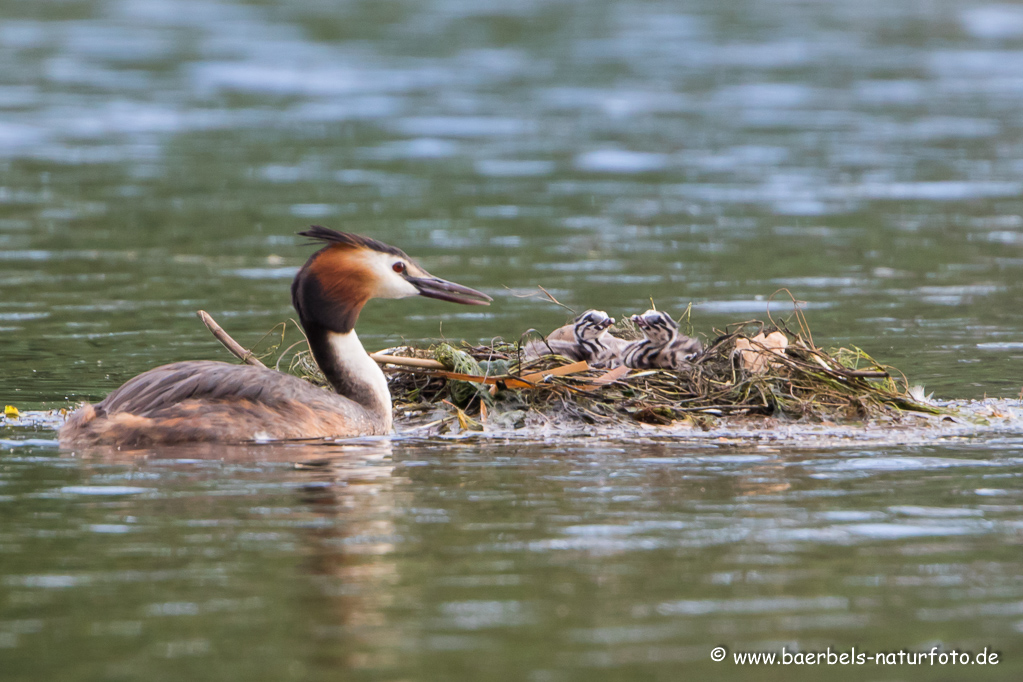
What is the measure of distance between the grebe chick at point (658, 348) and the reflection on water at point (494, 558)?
1131 millimetres

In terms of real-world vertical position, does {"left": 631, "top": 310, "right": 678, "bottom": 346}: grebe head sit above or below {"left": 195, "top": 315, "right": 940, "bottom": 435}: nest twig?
above

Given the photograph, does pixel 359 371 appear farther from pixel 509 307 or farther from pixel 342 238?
pixel 509 307

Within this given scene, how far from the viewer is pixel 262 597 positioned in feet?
21.8

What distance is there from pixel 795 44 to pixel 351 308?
32452mm

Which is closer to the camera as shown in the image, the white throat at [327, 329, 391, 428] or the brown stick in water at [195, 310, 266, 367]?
the white throat at [327, 329, 391, 428]

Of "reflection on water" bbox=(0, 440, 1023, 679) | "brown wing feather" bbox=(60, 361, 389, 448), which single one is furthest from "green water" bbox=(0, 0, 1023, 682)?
"brown wing feather" bbox=(60, 361, 389, 448)

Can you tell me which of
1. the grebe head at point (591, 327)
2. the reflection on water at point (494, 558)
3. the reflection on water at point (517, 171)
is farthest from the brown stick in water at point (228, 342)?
the grebe head at point (591, 327)

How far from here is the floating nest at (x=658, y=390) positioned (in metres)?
9.98

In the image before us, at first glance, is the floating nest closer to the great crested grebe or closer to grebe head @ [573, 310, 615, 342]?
grebe head @ [573, 310, 615, 342]

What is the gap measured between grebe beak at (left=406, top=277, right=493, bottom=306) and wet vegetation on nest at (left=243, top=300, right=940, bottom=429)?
36 centimetres

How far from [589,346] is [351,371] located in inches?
68.1

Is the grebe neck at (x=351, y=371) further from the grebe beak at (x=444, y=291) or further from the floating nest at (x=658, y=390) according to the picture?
the grebe beak at (x=444, y=291)

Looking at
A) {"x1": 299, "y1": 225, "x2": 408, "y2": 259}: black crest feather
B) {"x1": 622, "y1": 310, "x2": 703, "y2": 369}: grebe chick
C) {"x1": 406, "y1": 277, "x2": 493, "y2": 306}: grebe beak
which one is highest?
{"x1": 299, "y1": 225, "x2": 408, "y2": 259}: black crest feather

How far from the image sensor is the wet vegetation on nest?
9977 mm
